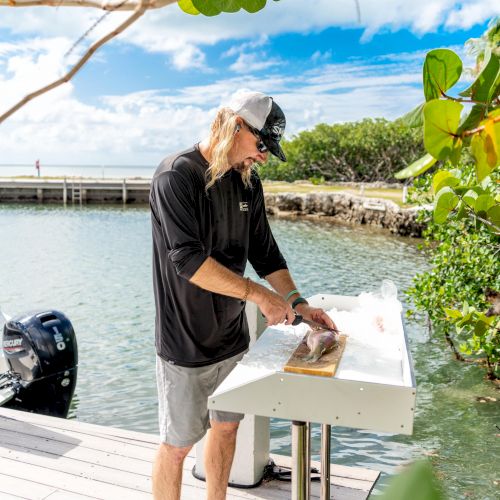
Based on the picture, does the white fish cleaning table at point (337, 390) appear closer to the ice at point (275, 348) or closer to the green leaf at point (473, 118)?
the ice at point (275, 348)

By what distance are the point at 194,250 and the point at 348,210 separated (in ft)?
74.3

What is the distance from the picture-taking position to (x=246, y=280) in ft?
7.11

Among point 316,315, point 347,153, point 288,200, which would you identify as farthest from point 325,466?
point 347,153

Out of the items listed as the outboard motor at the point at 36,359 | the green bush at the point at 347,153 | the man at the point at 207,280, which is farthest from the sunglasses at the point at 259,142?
the green bush at the point at 347,153

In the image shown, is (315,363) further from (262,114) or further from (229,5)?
(229,5)

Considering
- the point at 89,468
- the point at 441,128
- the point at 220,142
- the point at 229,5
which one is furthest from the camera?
the point at 89,468

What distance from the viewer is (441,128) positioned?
1.85 feet

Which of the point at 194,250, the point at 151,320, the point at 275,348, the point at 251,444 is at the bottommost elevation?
the point at 151,320

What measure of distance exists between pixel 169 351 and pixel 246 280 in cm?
40

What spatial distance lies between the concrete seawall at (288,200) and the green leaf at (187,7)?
1192 centimetres

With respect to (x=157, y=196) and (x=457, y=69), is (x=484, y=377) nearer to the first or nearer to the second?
(x=157, y=196)

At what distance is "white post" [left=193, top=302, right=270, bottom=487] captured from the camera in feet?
9.77

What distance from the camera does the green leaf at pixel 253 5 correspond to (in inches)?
17.7

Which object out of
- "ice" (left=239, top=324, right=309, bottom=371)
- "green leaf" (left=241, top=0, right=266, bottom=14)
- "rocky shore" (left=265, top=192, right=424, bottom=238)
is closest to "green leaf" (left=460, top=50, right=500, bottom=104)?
"green leaf" (left=241, top=0, right=266, bottom=14)
